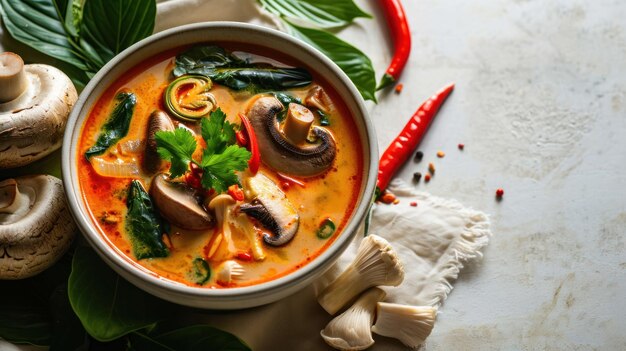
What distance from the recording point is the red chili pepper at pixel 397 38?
3.89m

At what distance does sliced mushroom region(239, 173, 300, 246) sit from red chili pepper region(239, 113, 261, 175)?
2.2 inches

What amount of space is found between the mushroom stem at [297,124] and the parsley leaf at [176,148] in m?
0.37

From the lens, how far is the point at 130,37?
11.3 ft

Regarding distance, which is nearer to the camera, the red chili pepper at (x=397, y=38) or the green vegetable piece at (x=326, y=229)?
the green vegetable piece at (x=326, y=229)

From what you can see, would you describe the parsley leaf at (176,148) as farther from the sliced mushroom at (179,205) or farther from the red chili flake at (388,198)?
the red chili flake at (388,198)

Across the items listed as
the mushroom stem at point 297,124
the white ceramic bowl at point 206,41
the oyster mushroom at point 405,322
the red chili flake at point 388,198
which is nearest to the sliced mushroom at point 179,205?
the white ceramic bowl at point 206,41

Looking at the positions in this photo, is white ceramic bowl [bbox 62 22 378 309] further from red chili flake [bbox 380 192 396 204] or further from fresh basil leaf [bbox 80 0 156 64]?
red chili flake [bbox 380 192 396 204]

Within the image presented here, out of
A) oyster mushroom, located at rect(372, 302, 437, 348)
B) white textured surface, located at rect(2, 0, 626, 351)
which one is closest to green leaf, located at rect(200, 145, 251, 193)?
oyster mushroom, located at rect(372, 302, 437, 348)

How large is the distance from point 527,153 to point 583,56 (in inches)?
26.6

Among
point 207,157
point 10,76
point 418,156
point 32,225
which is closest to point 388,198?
point 418,156

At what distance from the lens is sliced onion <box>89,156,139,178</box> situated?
116 inches

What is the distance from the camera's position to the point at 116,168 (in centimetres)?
294

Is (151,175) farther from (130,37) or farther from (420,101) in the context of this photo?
(420,101)

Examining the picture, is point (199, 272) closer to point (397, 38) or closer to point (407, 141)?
point (407, 141)
